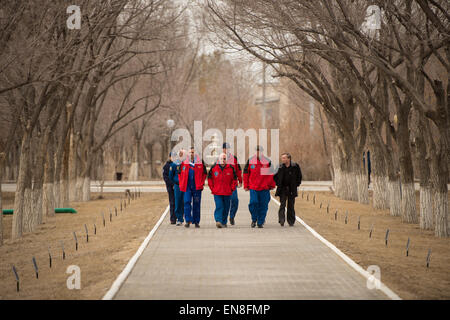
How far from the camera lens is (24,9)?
595 inches

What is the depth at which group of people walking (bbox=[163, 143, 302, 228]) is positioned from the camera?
15.4 m

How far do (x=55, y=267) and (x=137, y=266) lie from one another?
2.25 m

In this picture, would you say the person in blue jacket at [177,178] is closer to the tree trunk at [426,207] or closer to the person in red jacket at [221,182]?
the person in red jacket at [221,182]

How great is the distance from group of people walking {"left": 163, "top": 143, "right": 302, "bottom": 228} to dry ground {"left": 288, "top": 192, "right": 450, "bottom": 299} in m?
1.48

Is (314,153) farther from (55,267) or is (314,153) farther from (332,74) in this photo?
(55,267)

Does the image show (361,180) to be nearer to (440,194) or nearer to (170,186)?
(440,194)

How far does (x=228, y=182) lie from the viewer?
605 inches

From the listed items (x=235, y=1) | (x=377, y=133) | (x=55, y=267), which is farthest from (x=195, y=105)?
(x=55, y=267)

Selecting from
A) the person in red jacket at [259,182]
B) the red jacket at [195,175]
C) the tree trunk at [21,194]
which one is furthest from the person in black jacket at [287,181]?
the tree trunk at [21,194]

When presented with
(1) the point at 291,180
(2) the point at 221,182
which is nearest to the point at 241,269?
(2) the point at 221,182

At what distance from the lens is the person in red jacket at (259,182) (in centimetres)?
1544

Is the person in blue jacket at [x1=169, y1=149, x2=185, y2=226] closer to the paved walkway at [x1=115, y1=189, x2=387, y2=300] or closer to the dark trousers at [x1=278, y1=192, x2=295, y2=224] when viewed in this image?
the paved walkway at [x1=115, y1=189, x2=387, y2=300]

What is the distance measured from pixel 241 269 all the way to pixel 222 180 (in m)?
5.44
